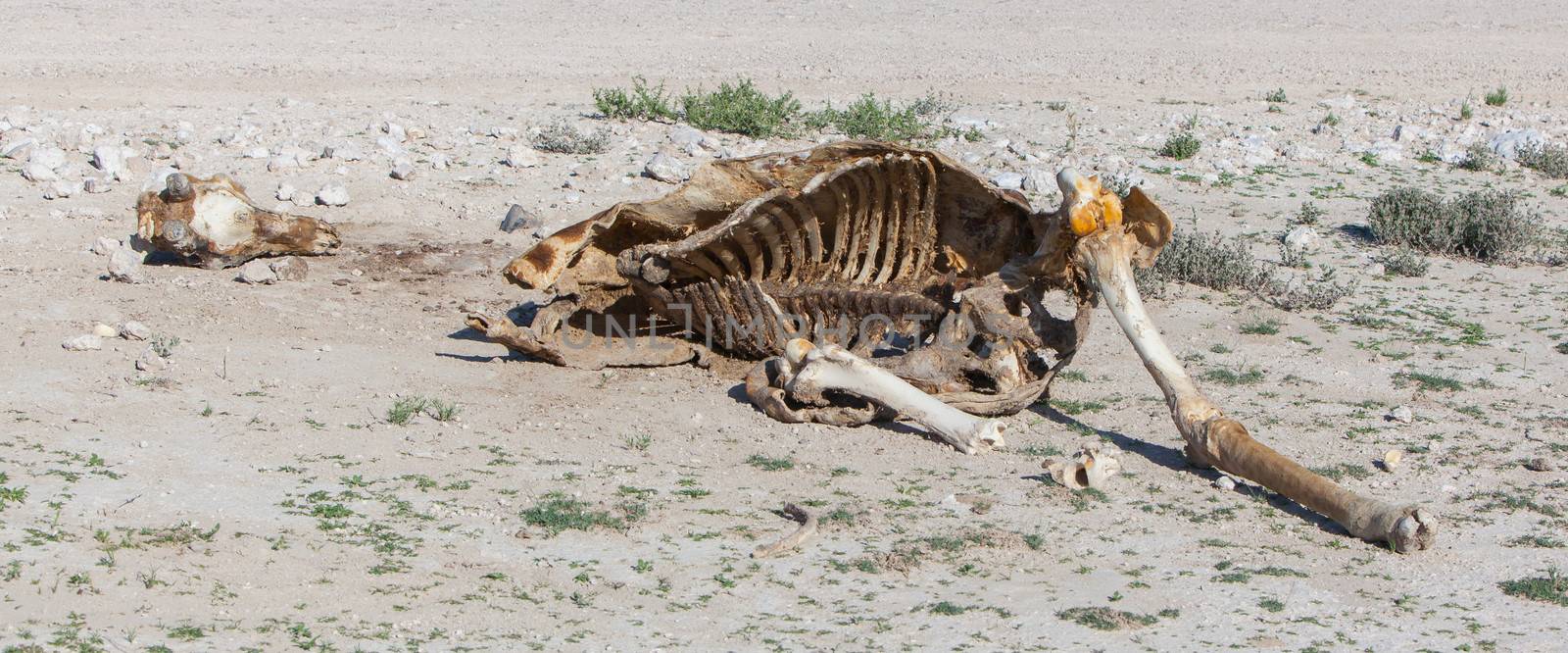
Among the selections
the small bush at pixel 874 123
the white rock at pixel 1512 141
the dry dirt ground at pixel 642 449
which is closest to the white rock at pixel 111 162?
the dry dirt ground at pixel 642 449

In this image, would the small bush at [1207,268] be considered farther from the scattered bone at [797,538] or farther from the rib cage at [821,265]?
→ the scattered bone at [797,538]

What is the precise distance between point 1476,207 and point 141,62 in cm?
1254

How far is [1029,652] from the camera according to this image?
13.9 feet

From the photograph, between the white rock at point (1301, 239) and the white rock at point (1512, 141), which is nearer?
the white rock at point (1301, 239)

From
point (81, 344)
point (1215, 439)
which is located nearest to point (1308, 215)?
point (1215, 439)

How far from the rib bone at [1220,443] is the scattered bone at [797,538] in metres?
1.63

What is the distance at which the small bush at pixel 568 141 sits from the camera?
11.4 m

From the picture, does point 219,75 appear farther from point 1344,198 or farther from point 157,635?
point 157,635

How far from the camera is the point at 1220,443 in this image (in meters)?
5.67

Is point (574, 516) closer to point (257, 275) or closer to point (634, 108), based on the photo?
point (257, 275)

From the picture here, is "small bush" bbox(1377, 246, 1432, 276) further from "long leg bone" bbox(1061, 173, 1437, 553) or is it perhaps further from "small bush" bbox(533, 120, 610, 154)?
"small bush" bbox(533, 120, 610, 154)

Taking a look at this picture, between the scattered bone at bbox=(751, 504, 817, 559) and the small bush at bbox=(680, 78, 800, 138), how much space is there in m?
7.24

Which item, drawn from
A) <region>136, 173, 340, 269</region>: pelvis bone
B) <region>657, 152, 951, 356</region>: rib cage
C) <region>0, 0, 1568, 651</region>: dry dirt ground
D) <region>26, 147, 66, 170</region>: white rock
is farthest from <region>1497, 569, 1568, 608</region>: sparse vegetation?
<region>26, 147, 66, 170</region>: white rock

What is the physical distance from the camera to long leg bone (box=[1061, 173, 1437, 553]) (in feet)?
16.3
